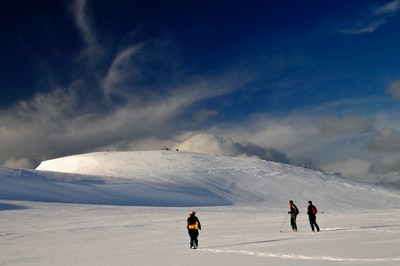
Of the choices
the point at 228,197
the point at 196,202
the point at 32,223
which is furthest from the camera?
the point at 228,197

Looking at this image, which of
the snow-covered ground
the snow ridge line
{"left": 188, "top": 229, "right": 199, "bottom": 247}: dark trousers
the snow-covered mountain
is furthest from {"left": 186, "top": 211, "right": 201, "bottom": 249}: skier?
the snow-covered mountain

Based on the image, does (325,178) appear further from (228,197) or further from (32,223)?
(32,223)

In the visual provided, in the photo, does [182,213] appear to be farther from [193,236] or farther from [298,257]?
[298,257]

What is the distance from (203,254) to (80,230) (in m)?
17.8

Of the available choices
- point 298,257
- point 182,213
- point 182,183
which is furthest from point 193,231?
point 182,183

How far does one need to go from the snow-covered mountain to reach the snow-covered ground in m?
0.27

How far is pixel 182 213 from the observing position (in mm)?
49938

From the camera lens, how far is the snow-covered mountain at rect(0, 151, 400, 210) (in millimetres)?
72625

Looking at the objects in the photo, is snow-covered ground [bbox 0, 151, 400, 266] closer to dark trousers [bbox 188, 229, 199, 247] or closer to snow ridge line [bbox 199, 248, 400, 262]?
snow ridge line [bbox 199, 248, 400, 262]

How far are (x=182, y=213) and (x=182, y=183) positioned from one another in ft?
148

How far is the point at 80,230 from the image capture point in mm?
31125

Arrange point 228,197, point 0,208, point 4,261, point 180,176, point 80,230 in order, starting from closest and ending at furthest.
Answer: point 4,261
point 80,230
point 0,208
point 228,197
point 180,176

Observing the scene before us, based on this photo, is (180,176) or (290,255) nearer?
(290,255)

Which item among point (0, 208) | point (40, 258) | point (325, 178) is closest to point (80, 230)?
point (40, 258)
